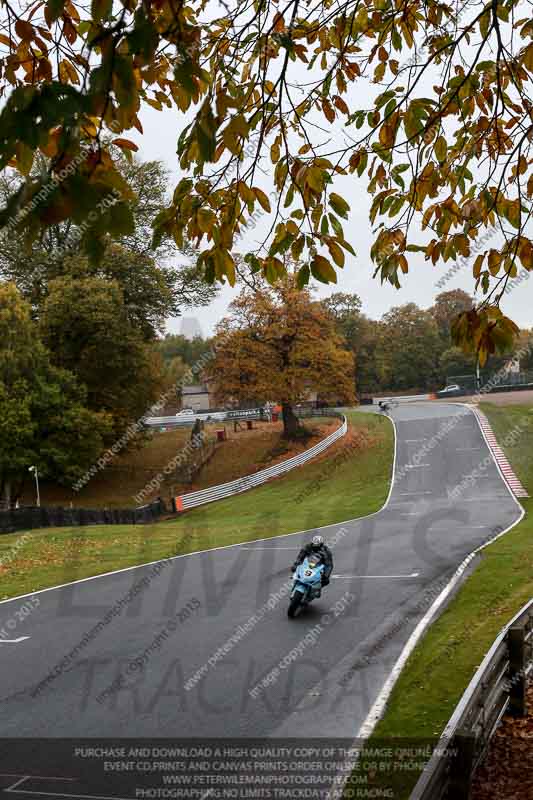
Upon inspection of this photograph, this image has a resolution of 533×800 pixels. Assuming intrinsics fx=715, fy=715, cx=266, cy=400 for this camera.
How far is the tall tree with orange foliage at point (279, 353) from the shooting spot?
46719mm

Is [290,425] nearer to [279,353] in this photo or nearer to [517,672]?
[279,353]

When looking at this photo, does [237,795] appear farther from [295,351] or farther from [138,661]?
[295,351]

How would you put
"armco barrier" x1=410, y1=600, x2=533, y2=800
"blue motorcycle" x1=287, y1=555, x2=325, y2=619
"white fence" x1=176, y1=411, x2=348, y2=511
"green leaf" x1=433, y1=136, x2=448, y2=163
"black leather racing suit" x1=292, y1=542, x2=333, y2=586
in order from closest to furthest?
1. "armco barrier" x1=410, y1=600, x2=533, y2=800
2. "green leaf" x1=433, y1=136, x2=448, y2=163
3. "blue motorcycle" x1=287, y1=555, x2=325, y2=619
4. "black leather racing suit" x1=292, y1=542, x2=333, y2=586
5. "white fence" x1=176, y1=411, x2=348, y2=511

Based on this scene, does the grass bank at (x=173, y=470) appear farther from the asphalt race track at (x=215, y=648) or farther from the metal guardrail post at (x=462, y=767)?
the metal guardrail post at (x=462, y=767)

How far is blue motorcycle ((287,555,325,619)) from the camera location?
12984 mm

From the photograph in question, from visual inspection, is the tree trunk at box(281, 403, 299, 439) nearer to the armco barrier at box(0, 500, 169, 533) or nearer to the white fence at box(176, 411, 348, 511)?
the white fence at box(176, 411, 348, 511)

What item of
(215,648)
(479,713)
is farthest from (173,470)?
(479,713)

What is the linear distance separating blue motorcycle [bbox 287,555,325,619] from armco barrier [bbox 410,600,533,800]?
4.75 meters

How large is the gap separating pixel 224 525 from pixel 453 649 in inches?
787

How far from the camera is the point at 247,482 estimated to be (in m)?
43.9

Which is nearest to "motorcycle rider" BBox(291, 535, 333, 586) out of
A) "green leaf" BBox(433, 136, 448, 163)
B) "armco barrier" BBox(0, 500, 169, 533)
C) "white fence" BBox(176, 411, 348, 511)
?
"green leaf" BBox(433, 136, 448, 163)

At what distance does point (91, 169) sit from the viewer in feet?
12.4

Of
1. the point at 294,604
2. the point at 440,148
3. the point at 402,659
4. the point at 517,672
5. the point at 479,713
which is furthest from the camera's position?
the point at 294,604

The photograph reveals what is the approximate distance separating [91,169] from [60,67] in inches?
105
